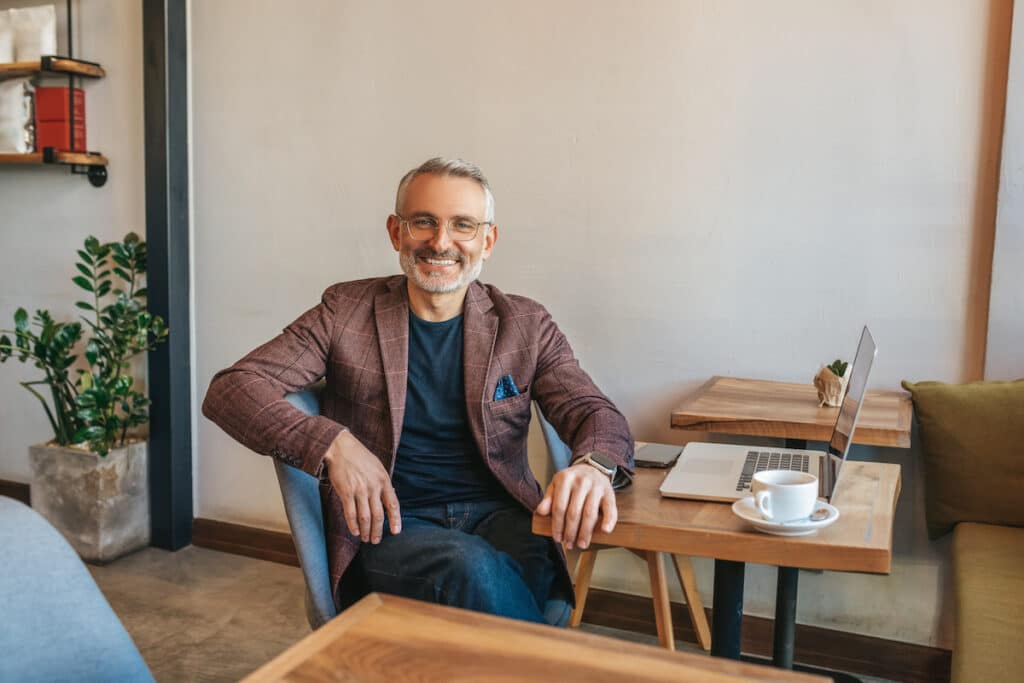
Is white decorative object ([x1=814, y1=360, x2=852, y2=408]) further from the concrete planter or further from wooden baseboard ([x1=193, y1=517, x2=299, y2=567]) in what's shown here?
the concrete planter

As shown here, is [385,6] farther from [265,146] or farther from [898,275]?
[898,275]

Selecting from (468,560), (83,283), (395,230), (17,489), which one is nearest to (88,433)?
(83,283)

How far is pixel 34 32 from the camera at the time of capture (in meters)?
3.35

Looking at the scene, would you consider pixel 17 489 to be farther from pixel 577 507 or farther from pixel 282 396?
pixel 577 507

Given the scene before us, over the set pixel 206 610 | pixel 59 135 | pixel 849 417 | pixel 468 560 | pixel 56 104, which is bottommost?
pixel 206 610

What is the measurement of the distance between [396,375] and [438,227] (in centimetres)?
35

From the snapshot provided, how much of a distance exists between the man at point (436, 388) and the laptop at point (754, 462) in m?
0.17

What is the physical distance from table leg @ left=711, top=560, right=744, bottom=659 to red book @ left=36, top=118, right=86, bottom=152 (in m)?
2.80

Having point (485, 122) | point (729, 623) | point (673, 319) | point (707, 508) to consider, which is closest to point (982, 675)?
point (729, 623)

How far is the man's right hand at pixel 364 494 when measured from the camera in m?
1.70

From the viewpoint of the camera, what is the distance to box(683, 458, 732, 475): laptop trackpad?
1.73 m

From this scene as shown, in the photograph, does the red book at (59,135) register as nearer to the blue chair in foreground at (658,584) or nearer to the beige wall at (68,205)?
the beige wall at (68,205)

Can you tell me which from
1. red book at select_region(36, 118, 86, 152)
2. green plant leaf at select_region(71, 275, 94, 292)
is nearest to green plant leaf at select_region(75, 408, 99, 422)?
green plant leaf at select_region(71, 275, 94, 292)

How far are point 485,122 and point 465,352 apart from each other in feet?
3.41
